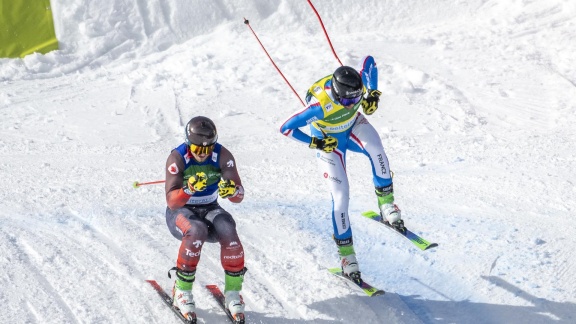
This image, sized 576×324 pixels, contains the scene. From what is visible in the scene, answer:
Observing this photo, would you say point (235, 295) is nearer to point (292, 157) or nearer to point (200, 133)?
point (200, 133)

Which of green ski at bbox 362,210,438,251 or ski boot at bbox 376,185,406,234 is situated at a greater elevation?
ski boot at bbox 376,185,406,234

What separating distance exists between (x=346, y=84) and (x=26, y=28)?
9.47 meters

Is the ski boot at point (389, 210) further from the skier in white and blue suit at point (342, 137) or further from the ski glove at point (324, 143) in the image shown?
the ski glove at point (324, 143)

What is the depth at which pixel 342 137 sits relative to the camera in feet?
27.2

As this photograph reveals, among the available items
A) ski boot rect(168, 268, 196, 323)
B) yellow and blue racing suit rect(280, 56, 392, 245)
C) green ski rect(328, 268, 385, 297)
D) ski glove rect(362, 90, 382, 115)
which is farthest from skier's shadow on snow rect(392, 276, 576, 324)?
ski boot rect(168, 268, 196, 323)

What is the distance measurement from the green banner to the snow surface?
0.23 meters

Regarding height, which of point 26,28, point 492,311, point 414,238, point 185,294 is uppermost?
point 26,28

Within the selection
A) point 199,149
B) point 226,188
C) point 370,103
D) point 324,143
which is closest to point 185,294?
point 226,188

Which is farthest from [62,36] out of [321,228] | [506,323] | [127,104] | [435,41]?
[506,323]

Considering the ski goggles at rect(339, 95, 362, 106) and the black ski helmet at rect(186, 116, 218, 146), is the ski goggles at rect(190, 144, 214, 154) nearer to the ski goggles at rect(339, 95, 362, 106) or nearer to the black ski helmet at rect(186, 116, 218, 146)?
the black ski helmet at rect(186, 116, 218, 146)

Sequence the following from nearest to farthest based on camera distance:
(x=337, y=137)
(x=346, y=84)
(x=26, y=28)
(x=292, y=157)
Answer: (x=346, y=84) < (x=337, y=137) < (x=292, y=157) < (x=26, y=28)

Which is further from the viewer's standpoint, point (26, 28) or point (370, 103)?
point (26, 28)

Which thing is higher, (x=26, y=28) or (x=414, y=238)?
(x=26, y=28)

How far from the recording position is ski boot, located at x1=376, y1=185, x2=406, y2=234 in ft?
26.9
